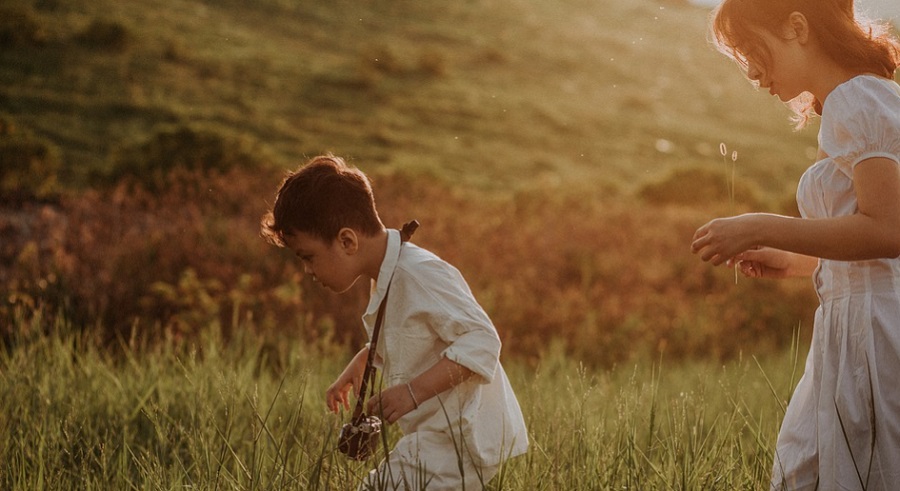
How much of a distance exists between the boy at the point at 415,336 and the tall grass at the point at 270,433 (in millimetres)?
149

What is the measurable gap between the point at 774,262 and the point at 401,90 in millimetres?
28742

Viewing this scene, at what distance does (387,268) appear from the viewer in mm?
2447

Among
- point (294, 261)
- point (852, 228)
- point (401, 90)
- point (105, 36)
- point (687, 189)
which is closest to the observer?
point (852, 228)

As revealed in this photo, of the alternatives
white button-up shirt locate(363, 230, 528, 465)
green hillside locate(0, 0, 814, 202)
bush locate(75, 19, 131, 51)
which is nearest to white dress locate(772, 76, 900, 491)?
white button-up shirt locate(363, 230, 528, 465)

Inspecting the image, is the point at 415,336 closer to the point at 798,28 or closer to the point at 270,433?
the point at 270,433

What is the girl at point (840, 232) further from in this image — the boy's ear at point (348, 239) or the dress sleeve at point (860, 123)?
the boy's ear at point (348, 239)

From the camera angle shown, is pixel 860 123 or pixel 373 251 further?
pixel 373 251

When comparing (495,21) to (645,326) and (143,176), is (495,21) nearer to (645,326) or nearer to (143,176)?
(143,176)

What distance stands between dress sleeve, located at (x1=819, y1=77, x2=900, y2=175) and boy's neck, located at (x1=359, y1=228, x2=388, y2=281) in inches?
45.6

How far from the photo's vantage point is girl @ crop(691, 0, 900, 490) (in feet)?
6.48

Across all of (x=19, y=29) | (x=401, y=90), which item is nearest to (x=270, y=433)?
(x=19, y=29)

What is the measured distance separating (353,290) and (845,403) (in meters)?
5.51

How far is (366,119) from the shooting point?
87.0 feet

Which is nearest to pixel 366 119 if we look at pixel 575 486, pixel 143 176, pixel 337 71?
pixel 337 71
